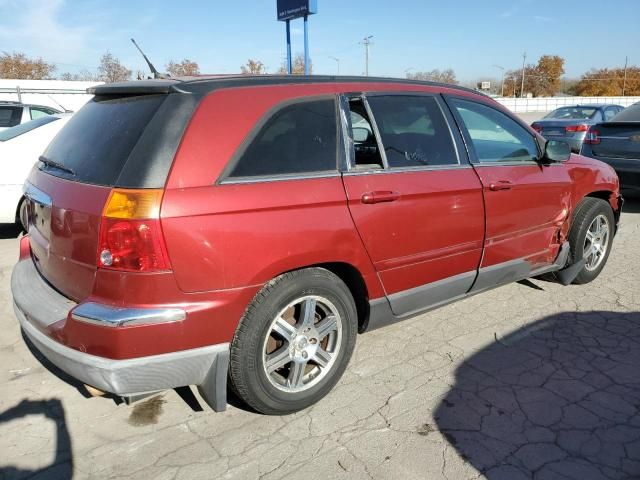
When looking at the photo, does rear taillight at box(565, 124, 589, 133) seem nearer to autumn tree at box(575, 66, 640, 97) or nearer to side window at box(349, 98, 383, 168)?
side window at box(349, 98, 383, 168)

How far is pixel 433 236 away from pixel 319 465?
1.53 m

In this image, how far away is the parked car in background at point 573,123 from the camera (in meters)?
12.6

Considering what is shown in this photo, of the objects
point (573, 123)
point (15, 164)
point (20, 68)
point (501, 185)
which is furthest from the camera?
point (20, 68)

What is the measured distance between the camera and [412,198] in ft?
10.2

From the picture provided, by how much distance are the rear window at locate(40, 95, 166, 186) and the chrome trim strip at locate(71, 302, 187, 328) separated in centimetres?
58

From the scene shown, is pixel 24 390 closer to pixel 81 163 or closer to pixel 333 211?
pixel 81 163

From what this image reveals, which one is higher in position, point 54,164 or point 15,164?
point 54,164

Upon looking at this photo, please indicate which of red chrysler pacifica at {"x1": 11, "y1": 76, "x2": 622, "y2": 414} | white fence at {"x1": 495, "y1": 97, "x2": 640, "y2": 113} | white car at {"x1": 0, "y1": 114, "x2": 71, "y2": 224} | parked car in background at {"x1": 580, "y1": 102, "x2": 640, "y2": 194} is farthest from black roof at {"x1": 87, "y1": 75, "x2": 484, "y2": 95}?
white fence at {"x1": 495, "y1": 97, "x2": 640, "y2": 113}

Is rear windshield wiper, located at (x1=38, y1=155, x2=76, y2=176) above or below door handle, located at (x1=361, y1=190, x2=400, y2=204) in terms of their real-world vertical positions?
above

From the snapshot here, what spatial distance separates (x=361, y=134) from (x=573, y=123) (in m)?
11.4

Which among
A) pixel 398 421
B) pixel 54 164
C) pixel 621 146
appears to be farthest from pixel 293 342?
pixel 621 146

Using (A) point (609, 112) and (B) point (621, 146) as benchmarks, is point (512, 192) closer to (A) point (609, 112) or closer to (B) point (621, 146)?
(B) point (621, 146)

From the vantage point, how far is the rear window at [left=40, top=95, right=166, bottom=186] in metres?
2.46

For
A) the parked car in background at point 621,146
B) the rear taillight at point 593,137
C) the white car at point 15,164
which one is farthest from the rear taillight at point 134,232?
the rear taillight at point 593,137
